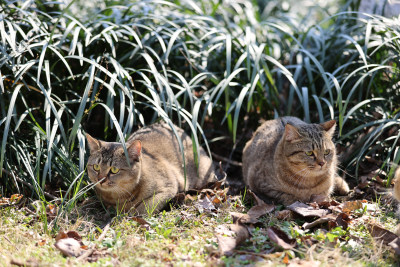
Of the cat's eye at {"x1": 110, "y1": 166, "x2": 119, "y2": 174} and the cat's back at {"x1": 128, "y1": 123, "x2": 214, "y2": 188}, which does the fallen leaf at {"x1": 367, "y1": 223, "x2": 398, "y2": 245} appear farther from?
the cat's eye at {"x1": 110, "y1": 166, "x2": 119, "y2": 174}

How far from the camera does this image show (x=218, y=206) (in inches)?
139

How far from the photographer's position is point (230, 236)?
9.57 feet

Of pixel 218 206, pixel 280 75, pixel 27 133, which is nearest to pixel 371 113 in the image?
pixel 280 75

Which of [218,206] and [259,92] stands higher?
[259,92]

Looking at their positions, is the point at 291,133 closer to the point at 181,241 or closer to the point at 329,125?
the point at 329,125

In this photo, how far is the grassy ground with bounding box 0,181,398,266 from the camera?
258 centimetres

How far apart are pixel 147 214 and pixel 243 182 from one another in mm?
1329

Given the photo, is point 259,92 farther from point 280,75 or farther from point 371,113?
point 371,113

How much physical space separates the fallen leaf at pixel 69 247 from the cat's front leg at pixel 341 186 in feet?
7.62

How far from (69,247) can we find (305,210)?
1.68 meters

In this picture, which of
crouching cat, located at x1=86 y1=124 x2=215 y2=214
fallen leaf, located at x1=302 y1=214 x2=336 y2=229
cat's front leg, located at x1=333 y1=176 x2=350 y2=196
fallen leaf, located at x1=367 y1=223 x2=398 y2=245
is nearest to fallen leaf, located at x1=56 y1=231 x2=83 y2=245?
crouching cat, located at x1=86 y1=124 x2=215 y2=214

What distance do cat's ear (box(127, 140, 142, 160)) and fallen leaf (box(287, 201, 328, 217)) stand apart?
Result: 123 cm

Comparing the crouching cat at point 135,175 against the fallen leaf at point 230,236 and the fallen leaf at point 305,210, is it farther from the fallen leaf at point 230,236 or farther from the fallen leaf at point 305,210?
the fallen leaf at point 305,210

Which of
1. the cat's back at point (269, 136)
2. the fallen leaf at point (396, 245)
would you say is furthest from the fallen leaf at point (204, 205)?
the fallen leaf at point (396, 245)
